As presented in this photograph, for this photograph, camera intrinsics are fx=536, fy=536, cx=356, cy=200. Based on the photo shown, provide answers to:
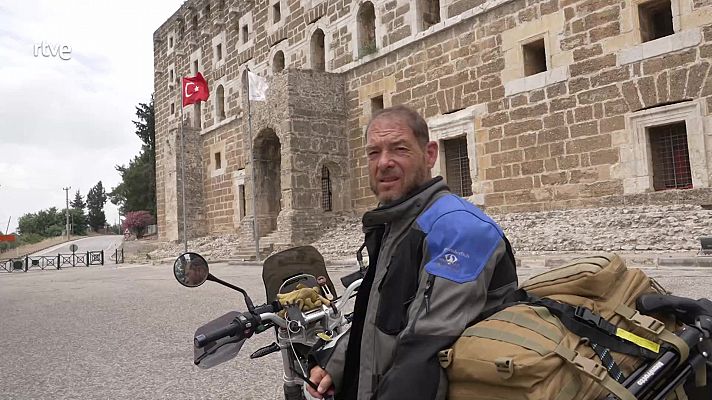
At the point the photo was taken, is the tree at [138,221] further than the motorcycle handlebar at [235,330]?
Yes

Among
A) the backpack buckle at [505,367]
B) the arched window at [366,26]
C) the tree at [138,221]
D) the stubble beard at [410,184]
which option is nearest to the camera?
the backpack buckle at [505,367]

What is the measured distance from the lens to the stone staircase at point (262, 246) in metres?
16.5

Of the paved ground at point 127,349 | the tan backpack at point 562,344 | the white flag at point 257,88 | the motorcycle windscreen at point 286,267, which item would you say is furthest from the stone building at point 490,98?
the tan backpack at point 562,344

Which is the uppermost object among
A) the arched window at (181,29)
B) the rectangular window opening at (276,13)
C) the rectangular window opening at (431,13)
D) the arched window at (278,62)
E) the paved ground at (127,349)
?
the arched window at (181,29)

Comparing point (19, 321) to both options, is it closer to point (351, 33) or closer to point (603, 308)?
point (603, 308)

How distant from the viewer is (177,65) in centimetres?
2891

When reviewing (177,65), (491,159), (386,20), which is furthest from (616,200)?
(177,65)

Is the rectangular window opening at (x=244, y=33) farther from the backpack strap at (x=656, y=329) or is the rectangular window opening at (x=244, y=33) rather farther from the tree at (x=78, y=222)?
the tree at (x=78, y=222)

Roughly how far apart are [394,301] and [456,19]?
13.0 m

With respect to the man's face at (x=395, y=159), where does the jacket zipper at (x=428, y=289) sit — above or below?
below

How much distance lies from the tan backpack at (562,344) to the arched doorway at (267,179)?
17.4 m

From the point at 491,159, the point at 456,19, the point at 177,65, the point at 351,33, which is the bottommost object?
the point at 491,159

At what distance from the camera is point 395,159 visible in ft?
5.86

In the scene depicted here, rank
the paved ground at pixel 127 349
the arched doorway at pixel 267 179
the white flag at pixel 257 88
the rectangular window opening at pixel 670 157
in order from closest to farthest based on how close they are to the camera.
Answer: the paved ground at pixel 127 349
the rectangular window opening at pixel 670 157
the white flag at pixel 257 88
the arched doorway at pixel 267 179
